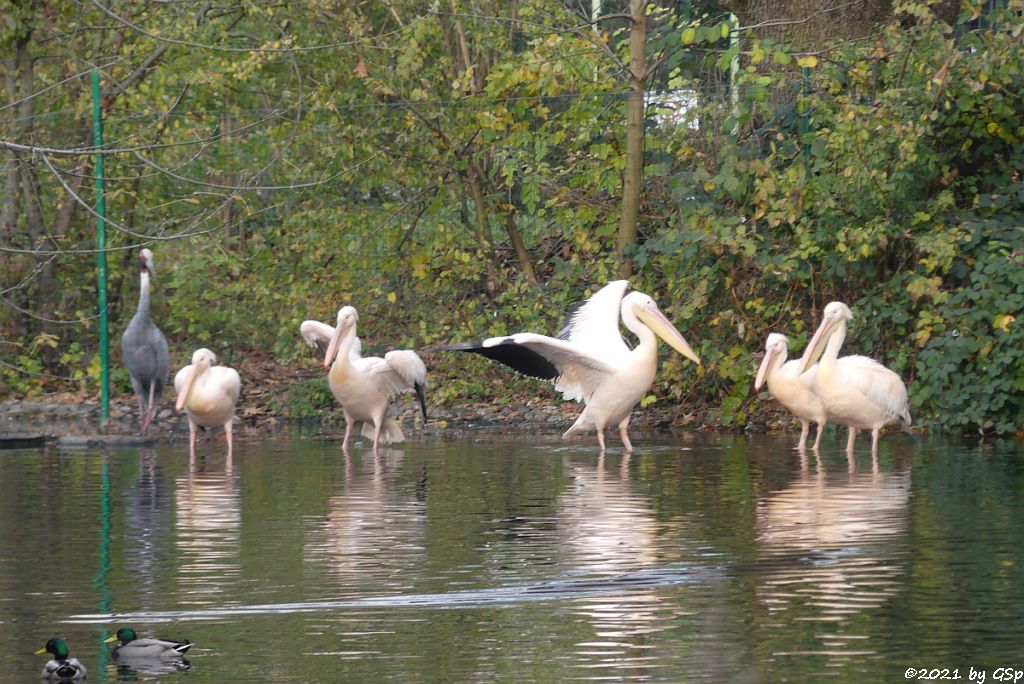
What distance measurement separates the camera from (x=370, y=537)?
9359mm

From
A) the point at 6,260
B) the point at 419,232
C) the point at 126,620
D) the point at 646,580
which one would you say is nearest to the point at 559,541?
the point at 646,580

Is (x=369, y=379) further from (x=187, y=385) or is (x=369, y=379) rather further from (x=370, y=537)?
(x=370, y=537)

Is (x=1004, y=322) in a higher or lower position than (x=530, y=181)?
lower

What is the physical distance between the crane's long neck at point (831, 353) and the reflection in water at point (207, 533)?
4.65 m

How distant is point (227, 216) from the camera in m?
19.8

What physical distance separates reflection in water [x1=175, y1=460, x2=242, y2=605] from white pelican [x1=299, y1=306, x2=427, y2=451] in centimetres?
184

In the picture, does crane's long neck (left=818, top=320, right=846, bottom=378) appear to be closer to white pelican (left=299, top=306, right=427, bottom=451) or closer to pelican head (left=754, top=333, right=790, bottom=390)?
pelican head (left=754, top=333, right=790, bottom=390)

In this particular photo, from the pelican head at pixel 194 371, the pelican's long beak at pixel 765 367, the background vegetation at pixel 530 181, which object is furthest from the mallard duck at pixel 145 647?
the background vegetation at pixel 530 181

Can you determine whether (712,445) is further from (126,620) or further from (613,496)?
(126,620)

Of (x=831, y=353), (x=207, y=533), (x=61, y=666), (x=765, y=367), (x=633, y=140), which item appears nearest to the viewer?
(x=61, y=666)

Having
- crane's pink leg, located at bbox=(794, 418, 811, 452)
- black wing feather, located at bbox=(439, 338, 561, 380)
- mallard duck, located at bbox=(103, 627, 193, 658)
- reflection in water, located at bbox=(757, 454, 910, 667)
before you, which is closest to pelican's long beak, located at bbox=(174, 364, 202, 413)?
black wing feather, located at bbox=(439, 338, 561, 380)

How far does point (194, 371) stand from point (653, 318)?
3864 millimetres

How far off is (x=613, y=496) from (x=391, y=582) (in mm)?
3269

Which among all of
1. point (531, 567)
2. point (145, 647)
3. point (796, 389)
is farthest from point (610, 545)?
point (796, 389)
